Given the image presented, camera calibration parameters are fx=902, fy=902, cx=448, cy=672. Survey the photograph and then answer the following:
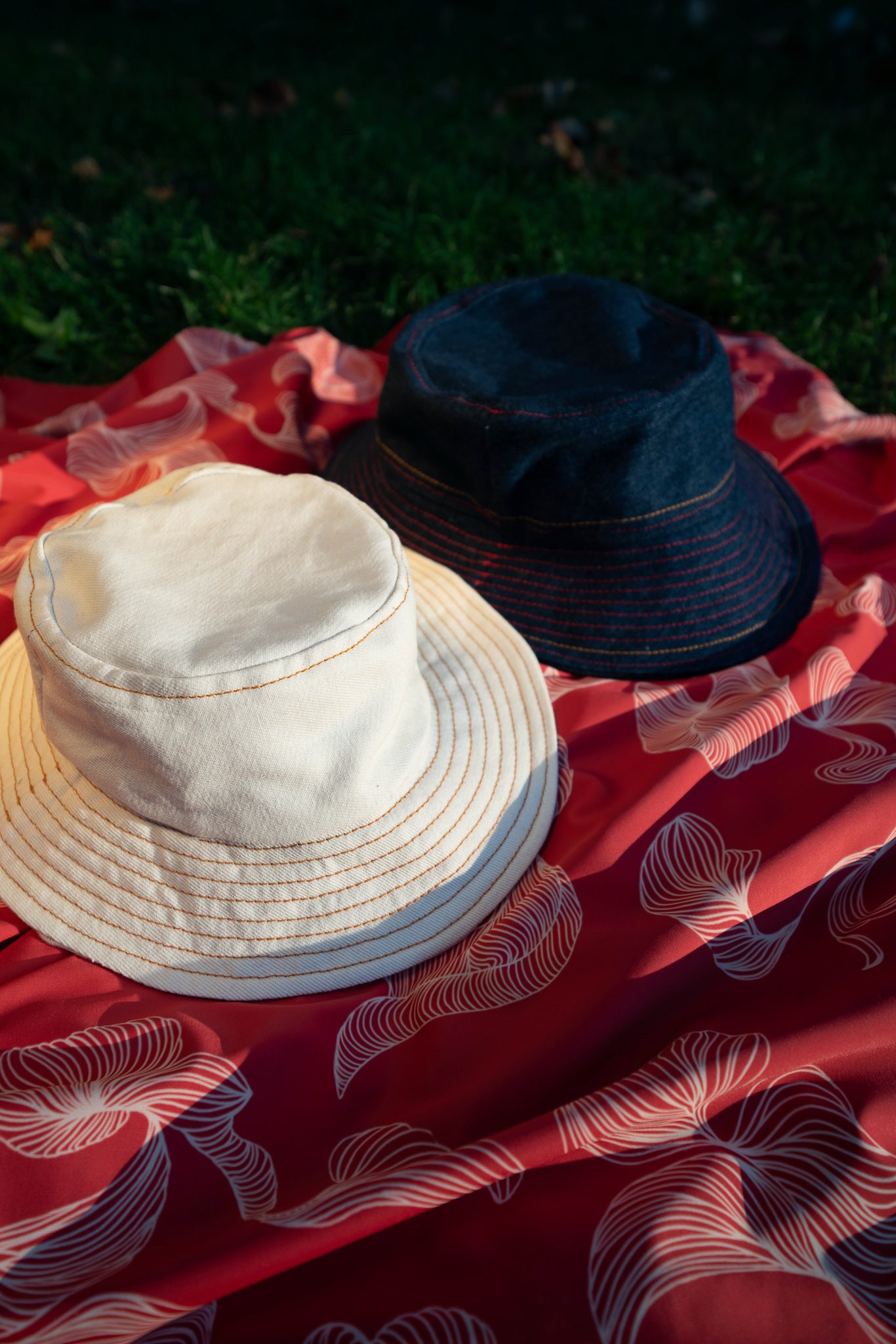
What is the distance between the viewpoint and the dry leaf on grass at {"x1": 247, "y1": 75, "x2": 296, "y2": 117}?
10.3 ft

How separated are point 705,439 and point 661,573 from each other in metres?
0.23

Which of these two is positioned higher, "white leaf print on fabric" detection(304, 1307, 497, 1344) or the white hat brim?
the white hat brim

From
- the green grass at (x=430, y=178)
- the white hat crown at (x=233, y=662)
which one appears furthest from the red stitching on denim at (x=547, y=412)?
the green grass at (x=430, y=178)

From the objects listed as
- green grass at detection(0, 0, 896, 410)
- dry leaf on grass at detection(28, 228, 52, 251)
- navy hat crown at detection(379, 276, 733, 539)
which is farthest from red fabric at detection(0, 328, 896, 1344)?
dry leaf on grass at detection(28, 228, 52, 251)

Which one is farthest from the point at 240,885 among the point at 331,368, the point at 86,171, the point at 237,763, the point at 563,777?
the point at 86,171

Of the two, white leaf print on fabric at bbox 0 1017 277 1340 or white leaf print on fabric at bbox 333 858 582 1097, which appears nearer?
white leaf print on fabric at bbox 0 1017 277 1340

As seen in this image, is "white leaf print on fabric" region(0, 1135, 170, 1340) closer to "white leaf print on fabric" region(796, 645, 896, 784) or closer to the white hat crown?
the white hat crown

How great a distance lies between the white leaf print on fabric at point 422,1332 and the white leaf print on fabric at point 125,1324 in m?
0.11

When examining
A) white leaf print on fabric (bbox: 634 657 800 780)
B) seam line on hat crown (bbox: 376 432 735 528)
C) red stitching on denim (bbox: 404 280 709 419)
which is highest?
red stitching on denim (bbox: 404 280 709 419)

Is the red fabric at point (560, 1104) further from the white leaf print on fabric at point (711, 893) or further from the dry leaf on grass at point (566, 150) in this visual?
the dry leaf on grass at point (566, 150)

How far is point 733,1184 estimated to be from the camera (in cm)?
90

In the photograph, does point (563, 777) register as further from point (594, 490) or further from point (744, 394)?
point (744, 394)

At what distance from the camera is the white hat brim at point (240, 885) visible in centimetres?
106

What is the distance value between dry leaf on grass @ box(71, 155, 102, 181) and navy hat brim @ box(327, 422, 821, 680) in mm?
1836
